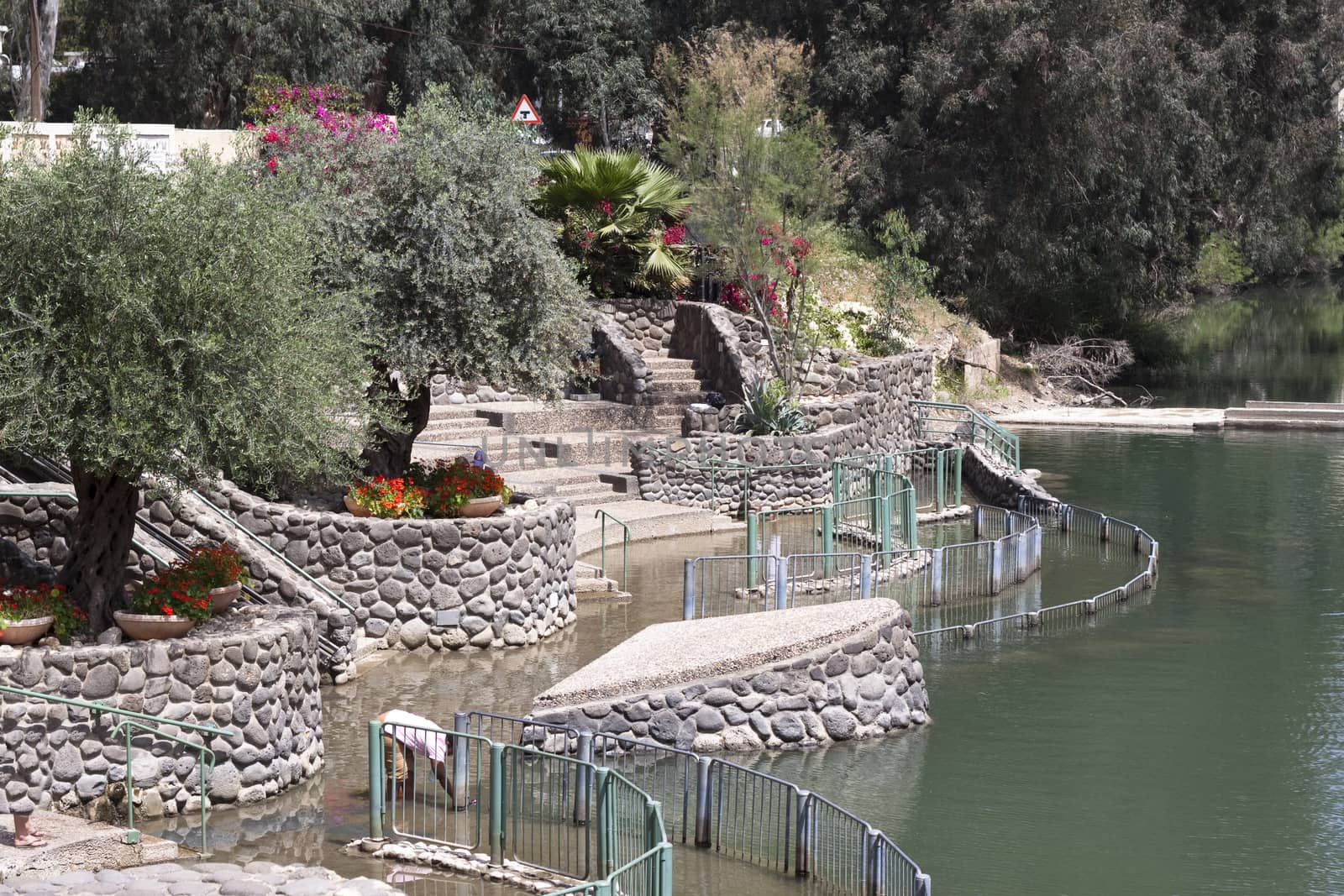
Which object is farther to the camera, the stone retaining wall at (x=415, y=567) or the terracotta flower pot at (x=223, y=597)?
the stone retaining wall at (x=415, y=567)

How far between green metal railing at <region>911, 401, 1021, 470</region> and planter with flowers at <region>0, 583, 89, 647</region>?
1864 centimetres

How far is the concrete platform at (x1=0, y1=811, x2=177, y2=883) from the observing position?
10.4m

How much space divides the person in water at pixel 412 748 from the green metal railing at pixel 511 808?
0.01 metres

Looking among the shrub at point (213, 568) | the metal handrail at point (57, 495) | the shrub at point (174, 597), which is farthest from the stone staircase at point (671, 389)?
the shrub at point (174, 597)

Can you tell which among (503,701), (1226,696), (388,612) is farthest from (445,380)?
(1226,696)

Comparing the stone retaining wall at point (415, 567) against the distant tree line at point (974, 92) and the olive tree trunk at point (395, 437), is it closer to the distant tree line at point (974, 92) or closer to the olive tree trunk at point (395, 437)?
the olive tree trunk at point (395, 437)

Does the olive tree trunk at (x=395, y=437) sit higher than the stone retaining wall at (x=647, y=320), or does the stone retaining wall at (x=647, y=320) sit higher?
the stone retaining wall at (x=647, y=320)

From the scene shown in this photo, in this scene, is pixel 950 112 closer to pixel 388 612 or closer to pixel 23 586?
pixel 388 612

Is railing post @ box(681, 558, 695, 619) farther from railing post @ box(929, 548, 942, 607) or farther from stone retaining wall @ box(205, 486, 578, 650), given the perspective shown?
railing post @ box(929, 548, 942, 607)

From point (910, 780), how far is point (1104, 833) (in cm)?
169

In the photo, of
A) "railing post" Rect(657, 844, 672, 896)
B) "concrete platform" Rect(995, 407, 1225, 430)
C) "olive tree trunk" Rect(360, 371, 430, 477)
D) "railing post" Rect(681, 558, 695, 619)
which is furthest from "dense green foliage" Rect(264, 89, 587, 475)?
"concrete platform" Rect(995, 407, 1225, 430)

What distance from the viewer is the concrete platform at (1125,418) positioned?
38125 mm

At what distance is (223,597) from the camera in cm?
1389

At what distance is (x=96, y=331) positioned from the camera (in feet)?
41.3
